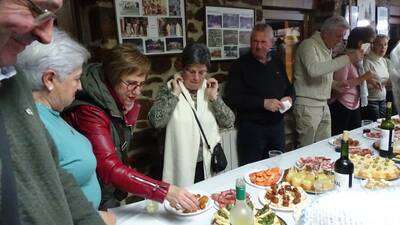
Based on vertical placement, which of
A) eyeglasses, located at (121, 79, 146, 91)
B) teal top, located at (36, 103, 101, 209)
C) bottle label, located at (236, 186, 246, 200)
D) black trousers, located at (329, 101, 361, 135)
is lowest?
black trousers, located at (329, 101, 361, 135)

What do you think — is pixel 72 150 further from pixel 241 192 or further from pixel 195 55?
pixel 195 55

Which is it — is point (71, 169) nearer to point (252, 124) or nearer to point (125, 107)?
point (125, 107)

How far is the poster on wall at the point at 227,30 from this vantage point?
2.62 metres

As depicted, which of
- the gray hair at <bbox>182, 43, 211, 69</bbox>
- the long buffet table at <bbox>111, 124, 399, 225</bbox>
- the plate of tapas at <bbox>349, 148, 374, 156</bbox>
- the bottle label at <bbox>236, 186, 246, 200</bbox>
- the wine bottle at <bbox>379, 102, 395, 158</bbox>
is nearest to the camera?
the bottle label at <bbox>236, 186, 246, 200</bbox>

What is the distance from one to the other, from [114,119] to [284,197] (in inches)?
29.2

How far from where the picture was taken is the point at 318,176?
4.38 feet

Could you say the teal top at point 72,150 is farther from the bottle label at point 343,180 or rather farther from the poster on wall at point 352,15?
the poster on wall at point 352,15

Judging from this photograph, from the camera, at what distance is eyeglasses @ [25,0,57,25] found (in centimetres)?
55

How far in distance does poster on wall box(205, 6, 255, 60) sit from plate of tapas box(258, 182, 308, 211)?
157cm

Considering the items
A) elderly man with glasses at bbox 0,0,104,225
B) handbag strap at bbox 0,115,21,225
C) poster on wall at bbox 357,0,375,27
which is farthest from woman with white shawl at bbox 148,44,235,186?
poster on wall at bbox 357,0,375,27

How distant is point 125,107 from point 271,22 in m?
2.25


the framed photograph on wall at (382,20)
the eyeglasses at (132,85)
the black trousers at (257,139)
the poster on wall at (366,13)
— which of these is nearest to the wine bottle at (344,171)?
the eyeglasses at (132,85)

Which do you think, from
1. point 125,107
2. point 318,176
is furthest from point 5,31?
point 318,176

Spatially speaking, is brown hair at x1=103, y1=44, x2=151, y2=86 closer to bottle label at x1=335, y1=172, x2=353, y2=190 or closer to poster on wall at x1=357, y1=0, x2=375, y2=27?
bottle label at x1=335, y1=172, x2=353, y2=190
